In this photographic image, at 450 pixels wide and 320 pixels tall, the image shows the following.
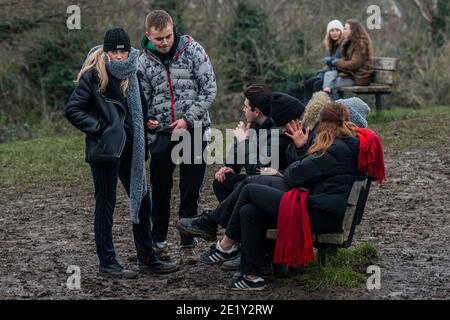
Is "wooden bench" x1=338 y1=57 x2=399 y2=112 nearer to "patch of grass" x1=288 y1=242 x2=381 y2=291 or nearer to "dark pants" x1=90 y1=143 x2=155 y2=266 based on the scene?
"patch of grass" x1=288 y1=242 x2=381 y2=291

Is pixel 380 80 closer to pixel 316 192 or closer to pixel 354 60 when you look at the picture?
pixel 354 60

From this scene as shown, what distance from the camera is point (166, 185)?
24.2 feet

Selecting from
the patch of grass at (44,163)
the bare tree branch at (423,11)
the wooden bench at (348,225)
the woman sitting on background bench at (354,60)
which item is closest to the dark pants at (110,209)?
the wooden bench at (348,225)

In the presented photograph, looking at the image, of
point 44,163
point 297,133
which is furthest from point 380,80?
point 297,133

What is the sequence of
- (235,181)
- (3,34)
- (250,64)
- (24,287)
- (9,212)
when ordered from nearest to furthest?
(24,287) → (235,181) → (9,212) → (3,34) → (250,64)

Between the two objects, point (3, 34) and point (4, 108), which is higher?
point (3, 34)

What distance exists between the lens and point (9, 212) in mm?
9508

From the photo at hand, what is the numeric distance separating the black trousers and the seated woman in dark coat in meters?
0.11

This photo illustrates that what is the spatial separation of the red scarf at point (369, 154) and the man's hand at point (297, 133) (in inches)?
21.5

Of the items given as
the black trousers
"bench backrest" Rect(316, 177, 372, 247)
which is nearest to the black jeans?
the black trousers

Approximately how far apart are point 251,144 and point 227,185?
1.29ft

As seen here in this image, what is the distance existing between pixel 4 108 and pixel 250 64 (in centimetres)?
470

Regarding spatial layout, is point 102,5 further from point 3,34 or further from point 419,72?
point 419,72
